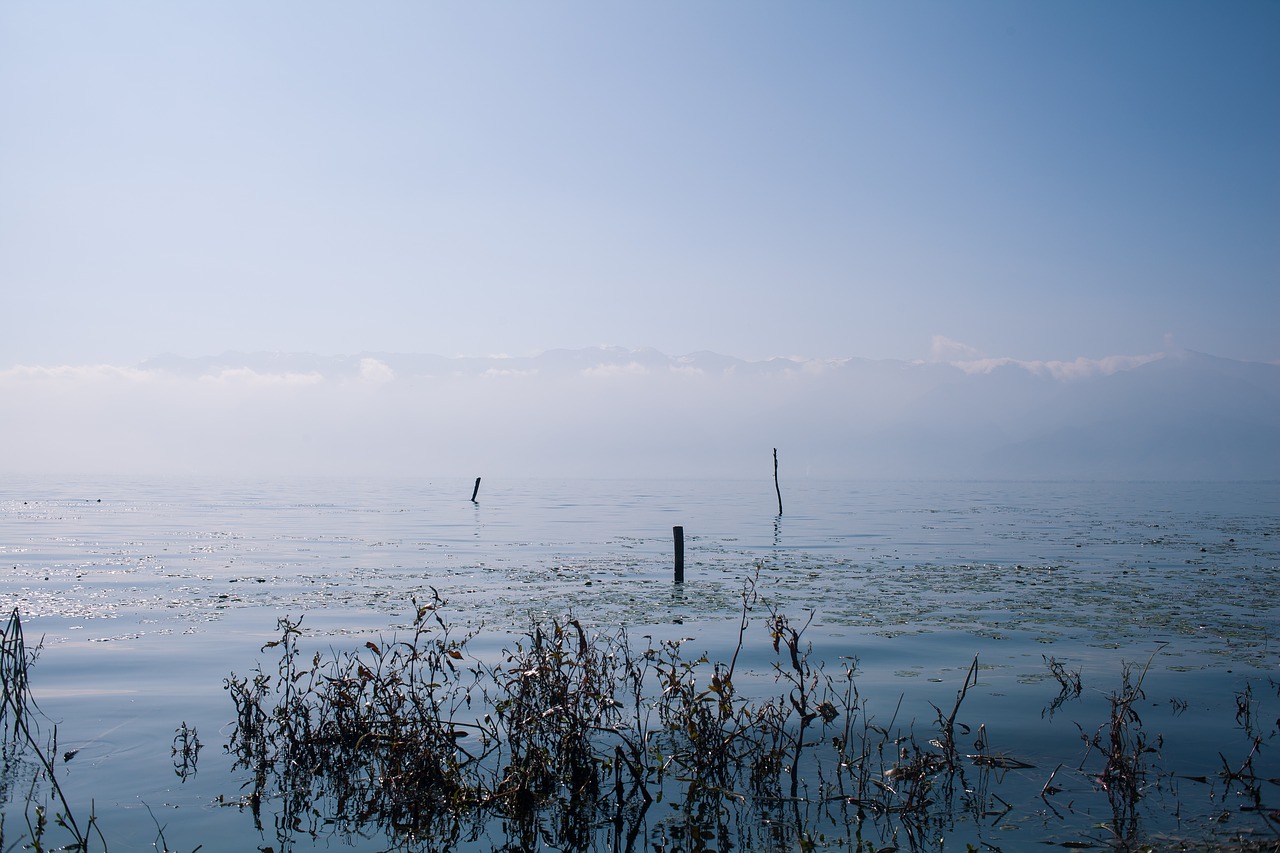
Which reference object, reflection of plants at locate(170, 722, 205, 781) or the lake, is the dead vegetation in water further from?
reflection of plants at locate(170, 722, 205, 781)

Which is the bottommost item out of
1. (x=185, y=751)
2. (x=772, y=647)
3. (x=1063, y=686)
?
(x=772, y=647)

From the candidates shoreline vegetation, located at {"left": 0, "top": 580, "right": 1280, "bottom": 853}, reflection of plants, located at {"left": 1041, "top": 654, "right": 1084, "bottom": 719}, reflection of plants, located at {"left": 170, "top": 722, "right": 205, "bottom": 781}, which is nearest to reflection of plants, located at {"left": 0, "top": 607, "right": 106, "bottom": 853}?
shoreline vegetation, located at {"left": 0, "top": 580, "right": 1280, "bottom": 853}

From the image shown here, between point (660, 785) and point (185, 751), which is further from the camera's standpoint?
point (185, 751)

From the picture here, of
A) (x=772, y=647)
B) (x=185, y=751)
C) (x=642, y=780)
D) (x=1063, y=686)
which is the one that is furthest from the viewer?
(x=772, y=647)

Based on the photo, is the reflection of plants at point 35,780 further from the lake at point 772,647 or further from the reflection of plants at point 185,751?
the reflection of plants at point 185,751

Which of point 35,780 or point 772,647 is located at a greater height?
point 35,780

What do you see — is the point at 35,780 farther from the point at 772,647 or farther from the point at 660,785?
the point at 772,647

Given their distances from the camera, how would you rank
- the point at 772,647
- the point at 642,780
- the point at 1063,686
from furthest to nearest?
the point at 772,647, the point at 1063,686, the point at 642,780

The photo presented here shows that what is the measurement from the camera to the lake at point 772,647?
744cm

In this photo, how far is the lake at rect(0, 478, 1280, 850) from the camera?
24.4ft

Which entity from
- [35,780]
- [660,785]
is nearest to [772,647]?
[660,785]

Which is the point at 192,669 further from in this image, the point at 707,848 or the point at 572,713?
the point at 707,848

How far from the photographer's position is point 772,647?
1509 cm

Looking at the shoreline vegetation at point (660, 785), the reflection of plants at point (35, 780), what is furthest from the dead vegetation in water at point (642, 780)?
the reflection of plants at point (35, 780)
